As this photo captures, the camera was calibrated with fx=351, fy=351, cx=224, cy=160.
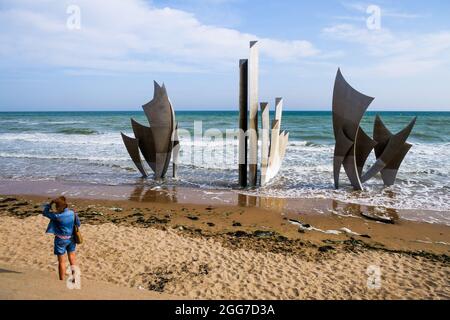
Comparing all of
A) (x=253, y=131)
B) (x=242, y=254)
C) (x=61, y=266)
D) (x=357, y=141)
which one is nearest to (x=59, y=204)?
(x=61, y=266)

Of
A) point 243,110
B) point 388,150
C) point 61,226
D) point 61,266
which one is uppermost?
point 243,110

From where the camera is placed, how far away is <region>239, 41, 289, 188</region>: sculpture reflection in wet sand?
8.93m

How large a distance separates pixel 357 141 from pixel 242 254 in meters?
5.69

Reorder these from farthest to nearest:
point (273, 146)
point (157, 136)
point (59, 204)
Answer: point (157, 136), point (273, 146), point (59, 204)

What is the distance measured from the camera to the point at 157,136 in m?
10.1

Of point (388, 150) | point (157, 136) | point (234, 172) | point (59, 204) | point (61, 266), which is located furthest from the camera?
point (234, 172)

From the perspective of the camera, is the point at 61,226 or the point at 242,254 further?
the point at 242,254

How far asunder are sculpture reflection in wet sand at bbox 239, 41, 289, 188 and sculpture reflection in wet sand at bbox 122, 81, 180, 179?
2.04 meters

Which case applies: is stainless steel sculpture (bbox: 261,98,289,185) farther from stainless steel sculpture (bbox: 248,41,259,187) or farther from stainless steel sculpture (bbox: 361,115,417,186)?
stainless steel sculpture (bbox: 361,115,417,186)

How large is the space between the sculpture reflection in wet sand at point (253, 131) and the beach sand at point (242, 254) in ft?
7.11

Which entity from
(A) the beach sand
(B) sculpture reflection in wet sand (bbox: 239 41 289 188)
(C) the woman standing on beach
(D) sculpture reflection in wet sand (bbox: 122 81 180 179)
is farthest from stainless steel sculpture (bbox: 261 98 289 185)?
(C) the woman standing on beach

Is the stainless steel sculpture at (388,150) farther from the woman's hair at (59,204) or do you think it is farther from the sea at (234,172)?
the woman's hair at (59,204)

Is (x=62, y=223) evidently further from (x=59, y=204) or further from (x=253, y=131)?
(x=253, y=131)
